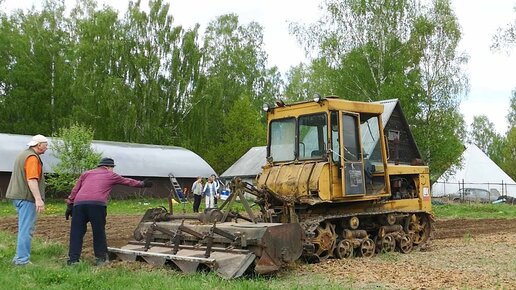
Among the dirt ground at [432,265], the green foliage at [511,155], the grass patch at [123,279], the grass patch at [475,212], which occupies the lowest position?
the dirt ground at [432,265]

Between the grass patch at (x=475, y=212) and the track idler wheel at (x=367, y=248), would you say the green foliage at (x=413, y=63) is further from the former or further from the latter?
the track idler wheel at (x=367, y=248)

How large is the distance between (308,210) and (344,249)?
0.86 m

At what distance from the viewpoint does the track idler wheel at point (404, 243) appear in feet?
37.9

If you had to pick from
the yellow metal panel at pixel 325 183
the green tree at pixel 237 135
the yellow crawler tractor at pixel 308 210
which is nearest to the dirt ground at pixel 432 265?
the yellow crawler tractor at pixel 308 210

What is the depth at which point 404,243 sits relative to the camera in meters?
11.7

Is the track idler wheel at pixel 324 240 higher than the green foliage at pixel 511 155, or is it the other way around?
the green foliage at pixel 511 155

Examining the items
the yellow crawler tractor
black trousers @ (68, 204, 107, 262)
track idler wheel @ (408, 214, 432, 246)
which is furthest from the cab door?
black trousers @ (68, 204, 107, 262)

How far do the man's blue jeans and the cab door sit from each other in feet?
15.9

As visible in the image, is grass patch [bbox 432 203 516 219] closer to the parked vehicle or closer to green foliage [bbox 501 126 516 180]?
the parked vehicle

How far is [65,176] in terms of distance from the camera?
3016cm

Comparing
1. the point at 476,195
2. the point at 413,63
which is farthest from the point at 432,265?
the point at 476,195

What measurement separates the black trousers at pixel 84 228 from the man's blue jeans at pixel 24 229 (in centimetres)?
56

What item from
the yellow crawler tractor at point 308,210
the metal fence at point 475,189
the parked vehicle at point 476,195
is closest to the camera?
the yellow crawler tractor at point 308,210

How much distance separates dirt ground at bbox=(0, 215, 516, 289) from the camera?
26.2 ft
